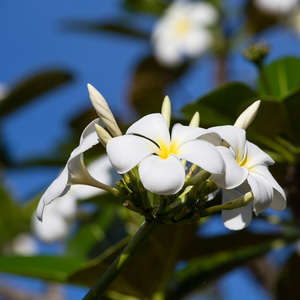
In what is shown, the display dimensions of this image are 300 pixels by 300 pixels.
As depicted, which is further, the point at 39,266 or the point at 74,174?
the point at 39,266

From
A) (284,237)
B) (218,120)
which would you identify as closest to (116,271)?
(218,120)

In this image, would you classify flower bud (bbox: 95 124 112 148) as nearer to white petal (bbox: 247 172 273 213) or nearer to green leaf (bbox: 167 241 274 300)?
white petal (bbox: 247 172 273 213)

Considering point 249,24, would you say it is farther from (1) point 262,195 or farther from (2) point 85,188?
(1) point 262,195

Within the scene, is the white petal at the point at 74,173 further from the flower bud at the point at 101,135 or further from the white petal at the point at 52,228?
the white petal at the point at 52,228

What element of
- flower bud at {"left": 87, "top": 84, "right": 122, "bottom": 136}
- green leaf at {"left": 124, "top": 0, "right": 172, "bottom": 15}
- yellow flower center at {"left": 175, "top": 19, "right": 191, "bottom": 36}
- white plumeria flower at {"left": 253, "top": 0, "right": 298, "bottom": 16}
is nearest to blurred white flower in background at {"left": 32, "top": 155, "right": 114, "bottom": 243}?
flower bud at {"left": 87, "top": 84, "right": 122, "bottom": 136}

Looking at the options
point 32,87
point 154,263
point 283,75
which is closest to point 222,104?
point 283,75

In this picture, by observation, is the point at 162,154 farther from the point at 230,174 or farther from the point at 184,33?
the point at 184,33

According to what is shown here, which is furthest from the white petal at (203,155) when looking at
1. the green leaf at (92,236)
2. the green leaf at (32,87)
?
the green leaf at (32,87)
